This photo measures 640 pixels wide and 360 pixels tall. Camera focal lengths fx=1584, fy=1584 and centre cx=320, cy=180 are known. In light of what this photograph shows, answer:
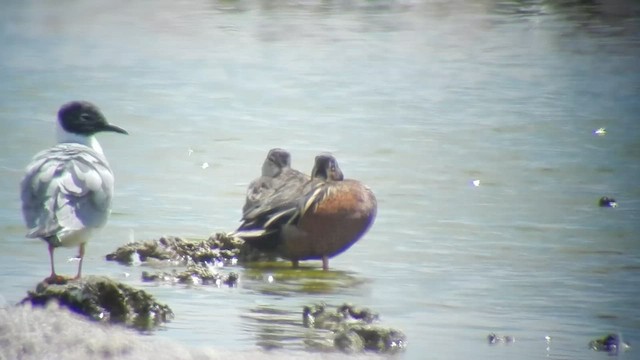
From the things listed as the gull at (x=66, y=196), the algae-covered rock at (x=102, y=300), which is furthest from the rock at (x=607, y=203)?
the algae-covered rock at (x=102, y=300)

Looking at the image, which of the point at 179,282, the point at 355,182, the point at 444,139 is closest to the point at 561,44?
the point at 444,139

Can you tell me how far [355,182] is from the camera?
10.6 meters

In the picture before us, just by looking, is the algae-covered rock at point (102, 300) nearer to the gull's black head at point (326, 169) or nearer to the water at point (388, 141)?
the water at point (388, 141)

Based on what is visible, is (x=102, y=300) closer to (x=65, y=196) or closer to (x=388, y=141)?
(x=65, y=196)

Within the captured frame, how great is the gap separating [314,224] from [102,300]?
2.75m

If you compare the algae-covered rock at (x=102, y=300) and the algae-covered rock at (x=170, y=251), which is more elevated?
the algae-covered rock at (x=102, y=300)

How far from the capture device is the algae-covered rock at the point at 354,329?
24.2ft

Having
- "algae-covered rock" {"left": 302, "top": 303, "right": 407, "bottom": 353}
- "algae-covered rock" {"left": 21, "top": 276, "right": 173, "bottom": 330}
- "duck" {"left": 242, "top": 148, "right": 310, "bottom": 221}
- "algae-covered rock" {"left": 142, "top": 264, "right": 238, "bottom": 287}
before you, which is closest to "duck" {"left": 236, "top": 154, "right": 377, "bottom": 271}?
"duck" {"left": 242, "top": 148, "right": 310, "bottom": 221}

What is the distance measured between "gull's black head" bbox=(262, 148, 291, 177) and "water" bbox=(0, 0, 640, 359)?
0.52m

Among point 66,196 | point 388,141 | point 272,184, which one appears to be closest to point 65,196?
point 66,196

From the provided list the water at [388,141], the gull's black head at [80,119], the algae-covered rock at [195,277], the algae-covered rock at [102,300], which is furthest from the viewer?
the gull's black head at [80,119]

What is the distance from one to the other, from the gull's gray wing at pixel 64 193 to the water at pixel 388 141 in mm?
402

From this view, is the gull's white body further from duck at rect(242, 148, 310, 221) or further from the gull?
duck at rect(242, 148, 310, 221)

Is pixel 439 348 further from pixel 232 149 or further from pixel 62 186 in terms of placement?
pixel 232 149
